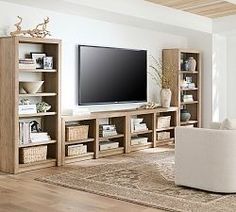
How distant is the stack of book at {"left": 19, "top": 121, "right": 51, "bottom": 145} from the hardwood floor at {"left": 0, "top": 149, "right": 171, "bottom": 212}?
2.08 feet

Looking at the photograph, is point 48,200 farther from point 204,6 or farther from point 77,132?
point 204,6

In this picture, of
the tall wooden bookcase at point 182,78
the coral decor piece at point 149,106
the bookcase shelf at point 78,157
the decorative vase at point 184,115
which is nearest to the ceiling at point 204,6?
the tall wooden bookcase at point 182,78

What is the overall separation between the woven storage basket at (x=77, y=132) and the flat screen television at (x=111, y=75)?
48 cm

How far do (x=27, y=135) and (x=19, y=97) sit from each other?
1.66ft

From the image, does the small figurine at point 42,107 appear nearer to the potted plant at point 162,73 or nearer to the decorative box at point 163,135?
the decorative box at point 163,135

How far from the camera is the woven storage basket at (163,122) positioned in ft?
25.0

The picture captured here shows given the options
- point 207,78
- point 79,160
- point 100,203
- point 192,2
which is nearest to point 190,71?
point 207,78

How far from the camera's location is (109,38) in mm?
7094

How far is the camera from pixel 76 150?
622 cm

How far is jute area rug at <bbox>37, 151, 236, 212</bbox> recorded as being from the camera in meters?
4.02

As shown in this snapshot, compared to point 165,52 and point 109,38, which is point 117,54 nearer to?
point 109,38

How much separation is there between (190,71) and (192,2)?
69.7 inches

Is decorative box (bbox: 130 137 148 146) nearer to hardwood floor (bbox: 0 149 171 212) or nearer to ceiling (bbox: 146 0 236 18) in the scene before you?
ceiling (bbox: 146 0 236 18)

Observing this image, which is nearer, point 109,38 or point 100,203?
point 100,203
